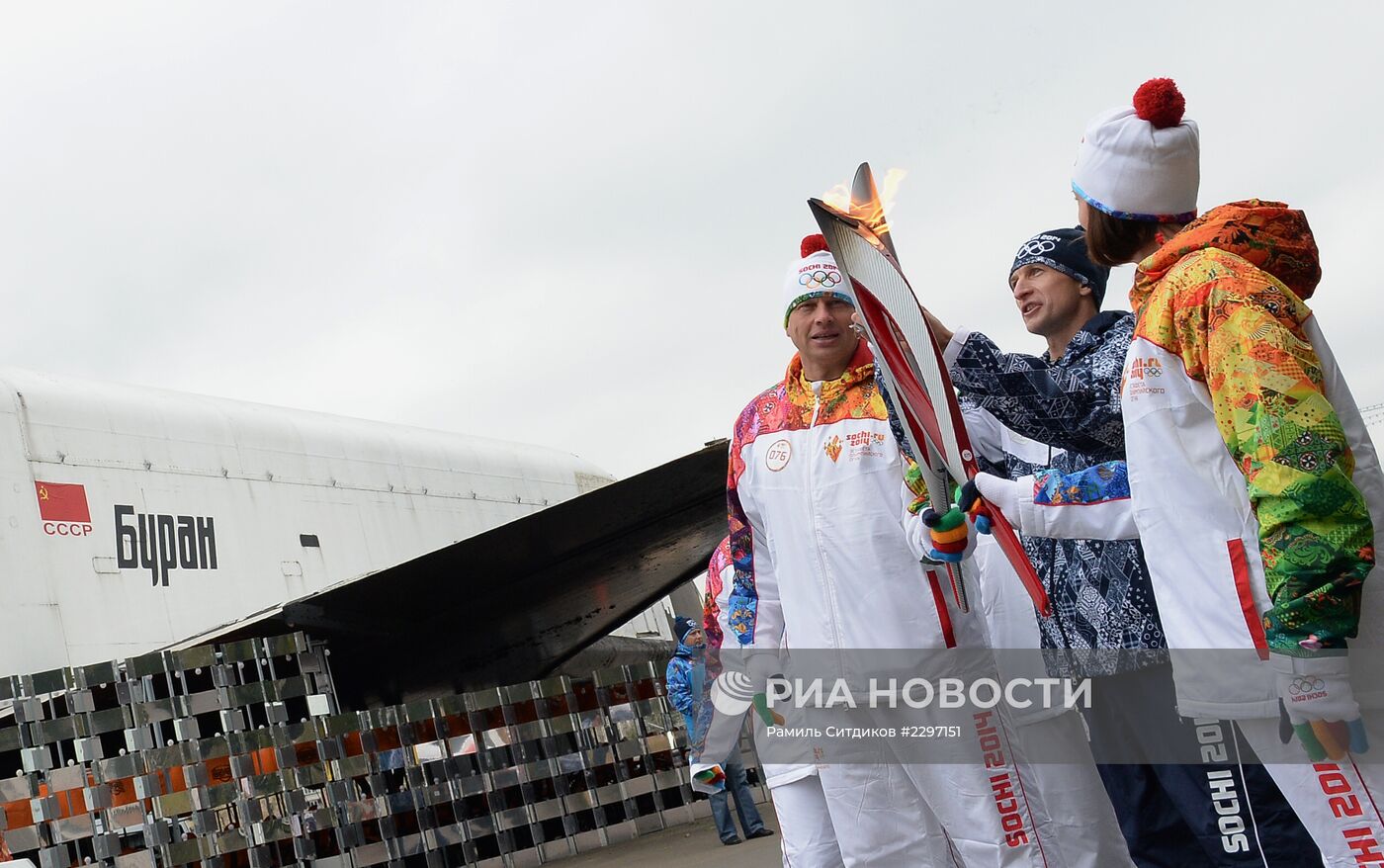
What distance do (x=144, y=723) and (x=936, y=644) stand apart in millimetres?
4999

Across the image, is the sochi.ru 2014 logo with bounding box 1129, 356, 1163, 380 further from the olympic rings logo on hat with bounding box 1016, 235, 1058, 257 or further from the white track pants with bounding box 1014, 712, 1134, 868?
the white track pants with bounding box 1014, 712, 1134, 868

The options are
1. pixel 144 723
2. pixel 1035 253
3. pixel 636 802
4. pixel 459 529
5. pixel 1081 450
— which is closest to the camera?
pixel 1081 450

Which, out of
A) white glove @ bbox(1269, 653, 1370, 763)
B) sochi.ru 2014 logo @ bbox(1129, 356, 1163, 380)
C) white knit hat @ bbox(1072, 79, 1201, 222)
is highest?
white knit hat @ bbox(1072, 79, 1201, 222)

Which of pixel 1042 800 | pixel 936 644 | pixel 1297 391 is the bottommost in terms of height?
pixel 1042 800

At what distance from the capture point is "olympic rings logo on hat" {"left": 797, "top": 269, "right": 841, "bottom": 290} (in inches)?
171

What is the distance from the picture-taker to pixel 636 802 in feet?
30.5

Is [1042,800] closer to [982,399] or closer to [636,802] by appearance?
[982,399]

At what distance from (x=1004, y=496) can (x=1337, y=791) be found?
3.37ft

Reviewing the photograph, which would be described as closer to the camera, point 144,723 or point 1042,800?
point 1042,800

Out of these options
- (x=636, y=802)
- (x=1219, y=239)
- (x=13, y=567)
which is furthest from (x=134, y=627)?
(x=1219, y=239)

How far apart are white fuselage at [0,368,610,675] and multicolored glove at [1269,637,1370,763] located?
276 inches

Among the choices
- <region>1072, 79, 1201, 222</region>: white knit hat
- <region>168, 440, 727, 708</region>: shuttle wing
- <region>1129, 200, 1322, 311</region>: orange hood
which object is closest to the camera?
<region>1129, 200, 1322, 311</region>: orange hood

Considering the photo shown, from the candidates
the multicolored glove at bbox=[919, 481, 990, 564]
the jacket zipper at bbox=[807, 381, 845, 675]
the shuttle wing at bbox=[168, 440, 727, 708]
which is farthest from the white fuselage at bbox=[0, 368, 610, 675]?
the multicolored glove at bbox=[919, 481, 990, 564]

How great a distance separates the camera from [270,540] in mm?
9516
